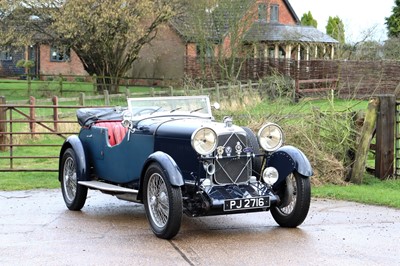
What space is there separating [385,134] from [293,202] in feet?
14.6

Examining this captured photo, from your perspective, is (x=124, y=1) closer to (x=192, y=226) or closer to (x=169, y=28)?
(x=169, y=28)

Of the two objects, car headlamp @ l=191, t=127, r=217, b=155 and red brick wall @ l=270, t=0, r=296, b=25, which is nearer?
car headlamp @ l=191, t=127, r=217, b=155

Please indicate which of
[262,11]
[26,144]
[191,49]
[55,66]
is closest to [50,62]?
[55,66]

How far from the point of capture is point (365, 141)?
41.3ft

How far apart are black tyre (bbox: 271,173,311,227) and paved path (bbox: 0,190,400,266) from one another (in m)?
0.15

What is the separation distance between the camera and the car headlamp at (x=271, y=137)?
888 cm

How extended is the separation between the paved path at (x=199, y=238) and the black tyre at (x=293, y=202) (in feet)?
0.51

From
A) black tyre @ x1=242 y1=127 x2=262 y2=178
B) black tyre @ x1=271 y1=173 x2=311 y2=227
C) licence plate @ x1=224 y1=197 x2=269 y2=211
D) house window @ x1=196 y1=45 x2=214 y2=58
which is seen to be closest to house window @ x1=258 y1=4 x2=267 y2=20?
house window @ x1=196 y1=45 x2=214 y2=58

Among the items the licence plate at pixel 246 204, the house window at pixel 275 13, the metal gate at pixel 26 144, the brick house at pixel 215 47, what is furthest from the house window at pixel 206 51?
the licence plate at pixel 246 204

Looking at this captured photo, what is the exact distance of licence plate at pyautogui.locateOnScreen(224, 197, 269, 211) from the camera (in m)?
8.02

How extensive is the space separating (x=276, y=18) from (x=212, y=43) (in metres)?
20.0

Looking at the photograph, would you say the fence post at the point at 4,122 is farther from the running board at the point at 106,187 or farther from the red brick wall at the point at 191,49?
the red brick wall at the point at 191,49

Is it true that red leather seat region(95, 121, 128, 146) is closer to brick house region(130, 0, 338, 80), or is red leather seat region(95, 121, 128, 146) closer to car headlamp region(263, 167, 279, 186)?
car headlamp region(263, 167, 279, 186)

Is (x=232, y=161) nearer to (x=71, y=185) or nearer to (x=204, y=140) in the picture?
(x=204, y=140)
